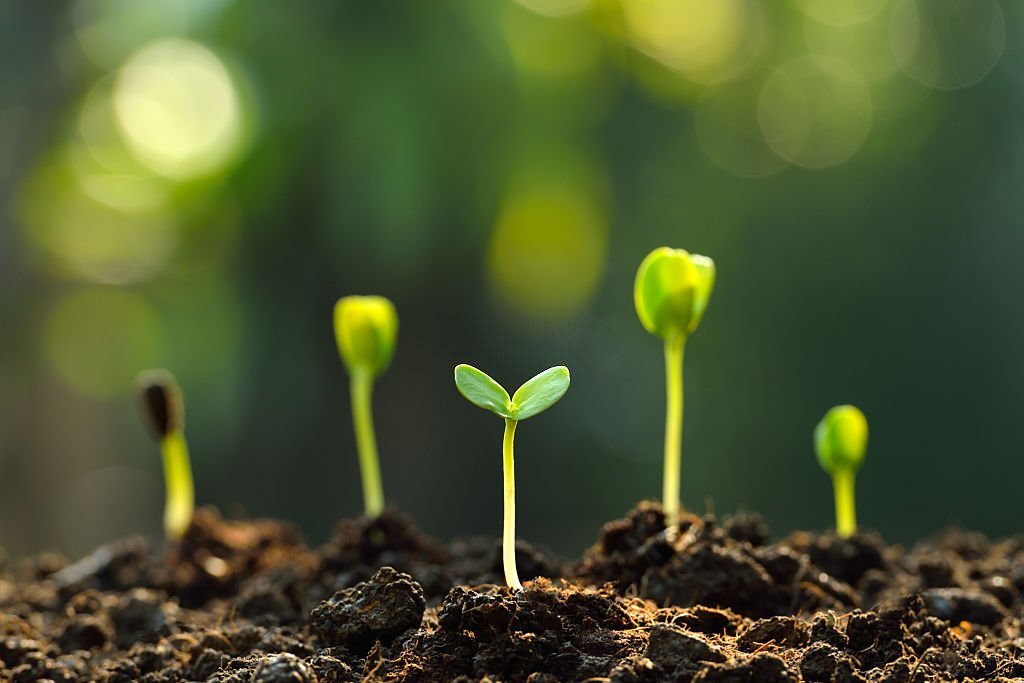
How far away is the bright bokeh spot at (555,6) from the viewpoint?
14.8 feet

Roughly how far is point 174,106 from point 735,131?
310cm

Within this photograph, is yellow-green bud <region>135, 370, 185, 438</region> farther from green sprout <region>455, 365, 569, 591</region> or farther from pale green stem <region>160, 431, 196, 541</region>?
green sprout <region>455, 365, 569, 591</region>

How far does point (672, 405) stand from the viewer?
111 cm

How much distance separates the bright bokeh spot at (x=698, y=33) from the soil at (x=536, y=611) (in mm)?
3785

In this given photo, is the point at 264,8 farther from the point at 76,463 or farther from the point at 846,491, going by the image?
the point at 846,491

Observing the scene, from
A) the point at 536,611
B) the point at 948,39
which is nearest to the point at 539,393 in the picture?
the point at 536,611

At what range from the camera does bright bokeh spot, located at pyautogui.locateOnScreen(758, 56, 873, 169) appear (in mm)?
5938

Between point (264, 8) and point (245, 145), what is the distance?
0.62 metres

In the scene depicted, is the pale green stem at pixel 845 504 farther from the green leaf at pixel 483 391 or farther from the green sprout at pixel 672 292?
the green leaf at pixel 483 391

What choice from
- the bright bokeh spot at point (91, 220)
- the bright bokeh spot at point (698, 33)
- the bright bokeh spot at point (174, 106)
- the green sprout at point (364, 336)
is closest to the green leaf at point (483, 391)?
the green sprout at point (364, 336)

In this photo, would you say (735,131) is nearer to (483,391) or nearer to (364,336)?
(364,336)

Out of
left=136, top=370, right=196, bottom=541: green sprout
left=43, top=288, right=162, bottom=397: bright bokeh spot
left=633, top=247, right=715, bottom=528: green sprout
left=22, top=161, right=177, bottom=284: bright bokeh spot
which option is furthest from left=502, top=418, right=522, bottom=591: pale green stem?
left=43, top=288, right=162, bottom=397: bright bokeh spot

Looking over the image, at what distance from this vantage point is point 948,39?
5.98 m

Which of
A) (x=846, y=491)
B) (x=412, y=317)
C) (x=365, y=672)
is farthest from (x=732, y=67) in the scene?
(x=365, y=672)
